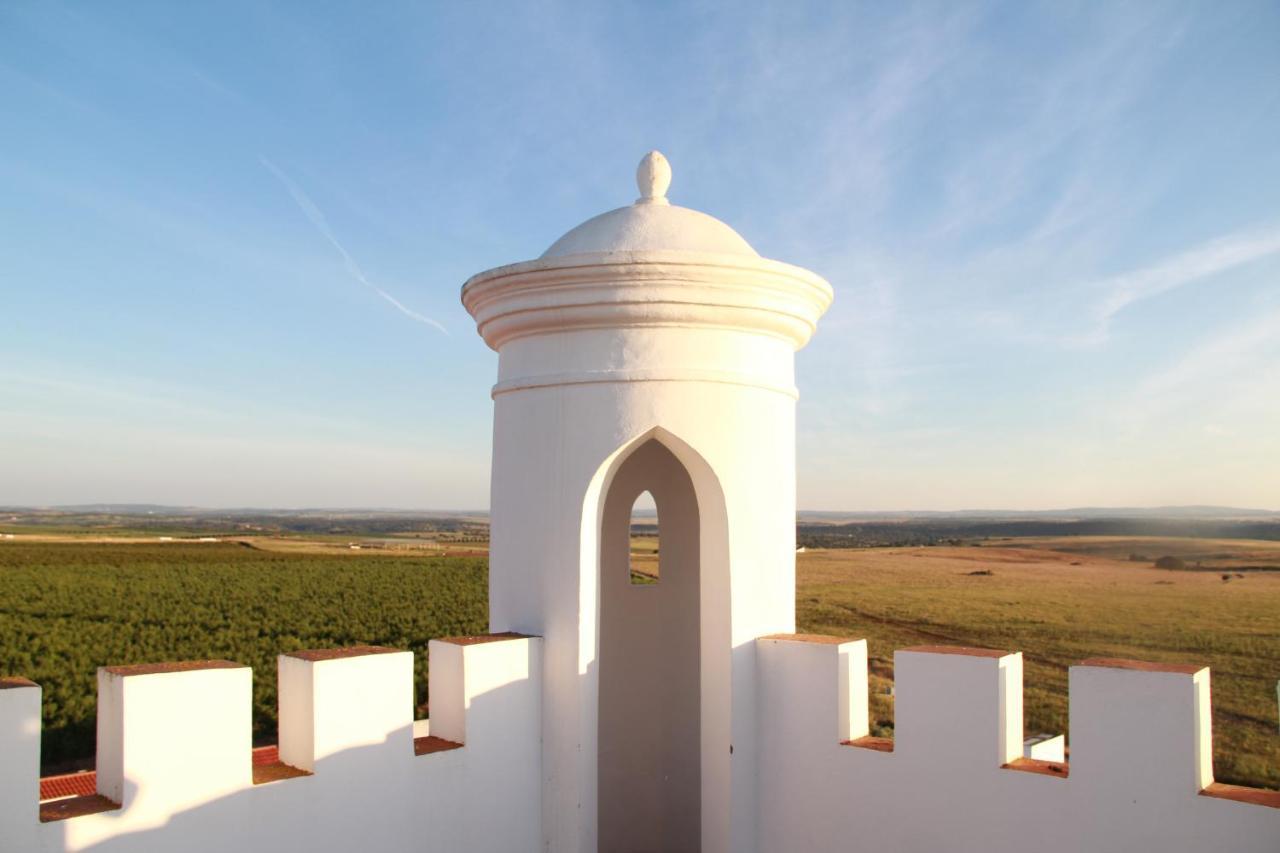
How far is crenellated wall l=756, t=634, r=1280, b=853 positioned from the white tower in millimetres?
284

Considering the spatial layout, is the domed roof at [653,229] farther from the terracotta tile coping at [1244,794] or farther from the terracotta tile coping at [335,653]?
the terracotta tile coping at [1244,794]

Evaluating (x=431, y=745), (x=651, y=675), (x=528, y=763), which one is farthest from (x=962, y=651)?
(x=651, y=675)

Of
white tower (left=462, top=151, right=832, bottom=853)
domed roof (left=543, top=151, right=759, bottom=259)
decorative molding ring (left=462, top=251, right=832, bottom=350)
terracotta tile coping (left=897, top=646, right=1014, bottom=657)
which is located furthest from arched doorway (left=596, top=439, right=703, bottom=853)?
terracotta tile coping (left=897, top=646, right=1014, bottom=657)

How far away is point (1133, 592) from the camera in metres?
40.6

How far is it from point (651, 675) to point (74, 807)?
3.92 meters

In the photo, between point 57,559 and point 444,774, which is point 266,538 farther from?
point 444,774

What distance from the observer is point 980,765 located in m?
4.00

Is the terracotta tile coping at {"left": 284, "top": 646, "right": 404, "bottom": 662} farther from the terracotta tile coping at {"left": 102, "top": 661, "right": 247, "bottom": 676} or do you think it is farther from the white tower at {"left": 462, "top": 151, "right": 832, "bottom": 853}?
the white tower at {"left": 462, "top": 151, "right": 832, "bottom": 853}

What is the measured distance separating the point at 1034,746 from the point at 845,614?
1251 inches

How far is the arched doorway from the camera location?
6363mm

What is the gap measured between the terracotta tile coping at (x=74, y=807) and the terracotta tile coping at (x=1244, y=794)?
3811 mm

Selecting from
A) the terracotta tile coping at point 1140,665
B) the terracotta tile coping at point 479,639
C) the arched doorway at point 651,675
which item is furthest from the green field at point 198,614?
the terracotta tile coping at point 1140,665

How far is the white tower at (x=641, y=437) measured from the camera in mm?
4688

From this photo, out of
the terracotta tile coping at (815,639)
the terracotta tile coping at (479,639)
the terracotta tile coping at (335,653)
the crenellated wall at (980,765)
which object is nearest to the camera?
the crenellated wall at (980,765)
